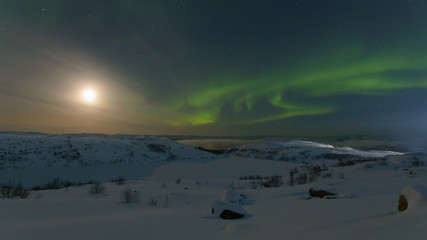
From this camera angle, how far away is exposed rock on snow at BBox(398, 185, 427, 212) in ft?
5.59

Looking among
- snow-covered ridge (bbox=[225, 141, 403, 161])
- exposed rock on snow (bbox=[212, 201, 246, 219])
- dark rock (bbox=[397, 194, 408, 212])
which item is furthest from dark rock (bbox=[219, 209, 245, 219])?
snow-covered ridge (bbox=[225, 141, 403, 161])

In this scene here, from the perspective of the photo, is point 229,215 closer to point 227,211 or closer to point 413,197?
point 227,211

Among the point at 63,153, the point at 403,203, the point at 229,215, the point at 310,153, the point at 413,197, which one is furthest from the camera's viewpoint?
the point at 310,153

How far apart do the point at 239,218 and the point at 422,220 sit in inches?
74.0

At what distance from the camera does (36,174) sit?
43.3 ft

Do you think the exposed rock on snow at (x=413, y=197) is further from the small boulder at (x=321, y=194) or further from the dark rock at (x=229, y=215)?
the small boulder at (x=321, y=194)

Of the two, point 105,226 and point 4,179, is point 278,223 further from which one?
point 4,179

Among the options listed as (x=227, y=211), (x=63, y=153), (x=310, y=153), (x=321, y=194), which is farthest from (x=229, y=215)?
(x=310, y=153)

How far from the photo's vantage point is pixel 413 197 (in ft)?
5.86

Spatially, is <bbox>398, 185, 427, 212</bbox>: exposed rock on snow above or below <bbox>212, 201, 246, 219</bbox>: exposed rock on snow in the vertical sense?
above

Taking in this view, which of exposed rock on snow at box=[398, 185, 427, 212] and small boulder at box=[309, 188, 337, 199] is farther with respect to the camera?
small boulder at box=[309, 188, 337, 199]

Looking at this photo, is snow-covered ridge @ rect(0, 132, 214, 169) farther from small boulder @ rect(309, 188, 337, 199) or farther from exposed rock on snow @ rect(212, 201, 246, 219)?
small boulder @ rect(309, 188, 337, 199)

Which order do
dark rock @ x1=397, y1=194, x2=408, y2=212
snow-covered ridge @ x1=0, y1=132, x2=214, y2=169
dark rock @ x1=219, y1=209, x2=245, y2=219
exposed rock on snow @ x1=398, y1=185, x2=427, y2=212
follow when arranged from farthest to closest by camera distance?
snow-covered ridge @ x1=0, y1=132, x2=214, y2=169
dark rock @ x1=219, y1=209, x2=245, y2=219
dark rock @ x1=397, y1=194, x2=408, y2=212
exposed rock on snow @ x1=398, y1=185, x2=427, y2=212

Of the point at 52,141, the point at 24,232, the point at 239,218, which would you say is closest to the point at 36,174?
the point at 52,141
